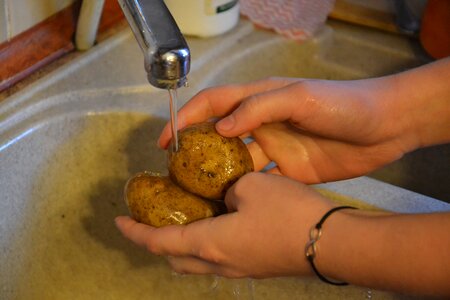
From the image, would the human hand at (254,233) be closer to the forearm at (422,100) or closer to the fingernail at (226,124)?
the fingernail at (226,124)

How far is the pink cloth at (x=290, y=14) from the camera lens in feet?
3.68

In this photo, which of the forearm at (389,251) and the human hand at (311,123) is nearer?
the forearm at (389,251)

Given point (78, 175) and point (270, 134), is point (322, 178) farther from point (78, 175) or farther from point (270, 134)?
point (78, 175)

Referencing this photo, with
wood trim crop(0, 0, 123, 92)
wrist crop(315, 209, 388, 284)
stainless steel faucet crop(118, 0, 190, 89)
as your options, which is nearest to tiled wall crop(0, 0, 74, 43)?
wood trim crop(0, 0, 123, 92)

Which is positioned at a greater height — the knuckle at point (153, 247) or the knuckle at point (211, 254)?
the knuckle at point (211, 254)

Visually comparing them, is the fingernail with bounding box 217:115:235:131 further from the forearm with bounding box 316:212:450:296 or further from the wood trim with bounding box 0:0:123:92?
the wood trim with bounding box 0:0:123:92

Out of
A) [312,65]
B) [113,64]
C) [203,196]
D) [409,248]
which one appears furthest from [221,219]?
[312,65]

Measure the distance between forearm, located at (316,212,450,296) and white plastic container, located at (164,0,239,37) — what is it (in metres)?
0.57

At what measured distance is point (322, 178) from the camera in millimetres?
803

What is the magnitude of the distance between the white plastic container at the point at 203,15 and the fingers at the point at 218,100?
0.29m

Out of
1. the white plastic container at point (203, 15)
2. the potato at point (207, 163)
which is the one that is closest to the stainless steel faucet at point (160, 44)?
the potato at point (207, 163)

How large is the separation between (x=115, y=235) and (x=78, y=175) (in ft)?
0.37

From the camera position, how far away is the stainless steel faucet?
520 millimetres

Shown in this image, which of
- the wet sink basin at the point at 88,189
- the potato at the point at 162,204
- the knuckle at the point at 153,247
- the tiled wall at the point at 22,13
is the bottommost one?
the wet sink basin at the point at 88,189
